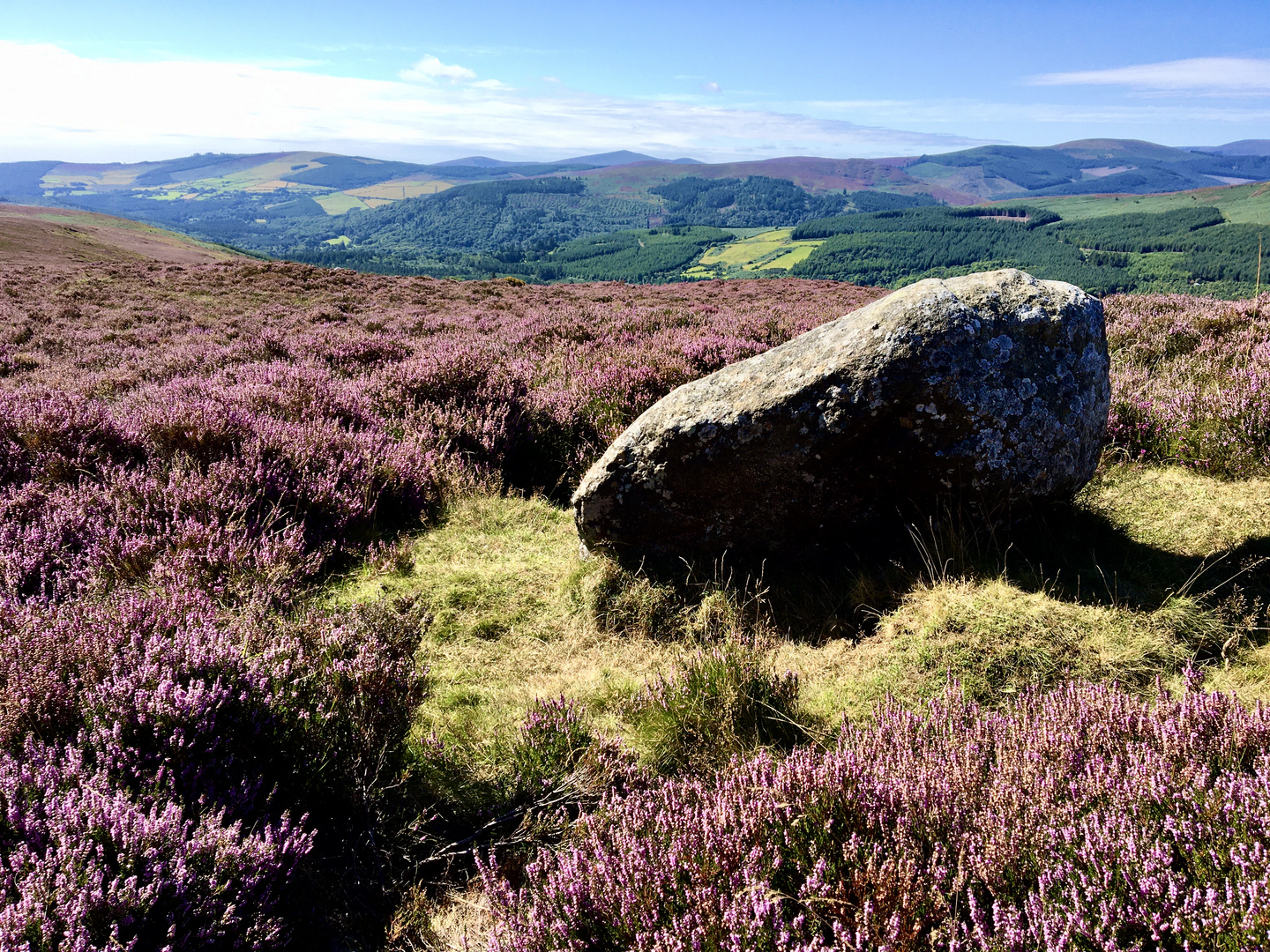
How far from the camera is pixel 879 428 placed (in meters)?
4.06

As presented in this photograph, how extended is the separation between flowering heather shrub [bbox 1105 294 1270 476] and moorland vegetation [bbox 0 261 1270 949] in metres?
0.04

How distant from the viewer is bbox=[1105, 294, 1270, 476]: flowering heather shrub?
5129mm

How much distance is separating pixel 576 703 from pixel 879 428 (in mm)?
2515

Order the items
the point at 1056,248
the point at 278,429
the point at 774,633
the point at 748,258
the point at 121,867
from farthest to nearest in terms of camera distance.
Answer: the point at 748,258 → the point at 1056,248 → the point at 278,429 → the point at 774,633 → the point at 121,867

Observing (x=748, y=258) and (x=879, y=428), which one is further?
(x=748, y=258)

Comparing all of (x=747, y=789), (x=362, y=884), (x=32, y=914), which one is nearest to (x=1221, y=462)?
(x=747, y=789)

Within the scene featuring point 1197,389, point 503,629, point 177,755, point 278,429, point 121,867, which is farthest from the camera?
point 1197,389

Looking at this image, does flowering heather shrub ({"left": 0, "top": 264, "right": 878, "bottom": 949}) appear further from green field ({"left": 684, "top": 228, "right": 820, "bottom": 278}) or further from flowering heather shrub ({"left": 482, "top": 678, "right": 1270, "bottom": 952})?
green field ({"left": 684, "top": 228, "right": 820, "bottom": 278})

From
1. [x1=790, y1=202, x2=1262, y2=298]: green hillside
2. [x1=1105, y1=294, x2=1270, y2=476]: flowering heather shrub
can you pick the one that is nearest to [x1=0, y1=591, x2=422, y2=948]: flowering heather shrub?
[x1=1105, y1=294, x2=1270, y2=476]: flowering heather shrub

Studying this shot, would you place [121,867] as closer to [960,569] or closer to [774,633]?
[774,633]

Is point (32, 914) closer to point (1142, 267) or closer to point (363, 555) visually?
point (363, 555)

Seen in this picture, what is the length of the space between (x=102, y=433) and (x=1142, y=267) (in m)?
170

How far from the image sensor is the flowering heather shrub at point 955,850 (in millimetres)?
1557

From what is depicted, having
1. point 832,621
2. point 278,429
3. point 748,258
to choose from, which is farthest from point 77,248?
point 748,258
